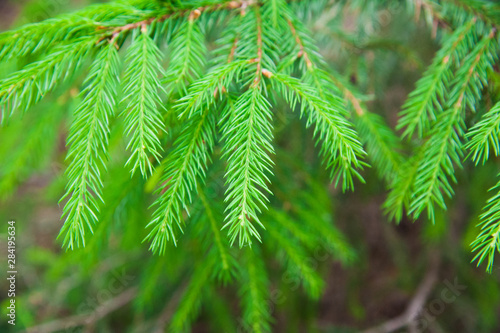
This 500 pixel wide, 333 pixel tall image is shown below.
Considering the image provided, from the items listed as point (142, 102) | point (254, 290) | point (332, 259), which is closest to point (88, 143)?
point (142, 102)

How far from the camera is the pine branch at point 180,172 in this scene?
2.53 ft

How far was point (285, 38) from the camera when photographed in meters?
1.05

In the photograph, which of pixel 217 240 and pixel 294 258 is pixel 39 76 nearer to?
pixel 217 240

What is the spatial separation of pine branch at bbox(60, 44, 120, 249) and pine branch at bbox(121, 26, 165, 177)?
0.05 m

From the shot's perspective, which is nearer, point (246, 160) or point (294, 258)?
point (246, 160)

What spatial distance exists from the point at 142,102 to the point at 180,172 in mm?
180

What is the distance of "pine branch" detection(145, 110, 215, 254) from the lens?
77 cm

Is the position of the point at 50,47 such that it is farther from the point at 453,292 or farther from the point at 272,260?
the point at 453,292

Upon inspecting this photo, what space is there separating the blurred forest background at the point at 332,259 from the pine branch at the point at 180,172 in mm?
460

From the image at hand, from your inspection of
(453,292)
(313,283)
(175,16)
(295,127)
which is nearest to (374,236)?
(453,292)

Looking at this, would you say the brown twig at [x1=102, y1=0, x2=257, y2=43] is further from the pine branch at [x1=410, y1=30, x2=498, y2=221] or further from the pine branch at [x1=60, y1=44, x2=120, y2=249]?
the pine branch at [x1=410, y1=30, x2=498, y2=221]

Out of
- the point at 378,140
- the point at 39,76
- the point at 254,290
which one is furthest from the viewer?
the point at 254,290

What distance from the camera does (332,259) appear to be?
2510mm

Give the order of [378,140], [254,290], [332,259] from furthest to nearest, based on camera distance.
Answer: [332,259]
[254,290]
[378,140]
